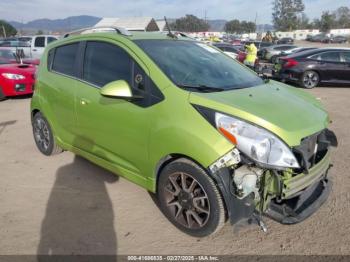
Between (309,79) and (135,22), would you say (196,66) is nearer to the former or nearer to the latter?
(309,79)

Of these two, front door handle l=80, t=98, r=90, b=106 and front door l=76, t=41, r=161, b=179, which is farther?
front door handle l=80, t=98, r=90, b=106

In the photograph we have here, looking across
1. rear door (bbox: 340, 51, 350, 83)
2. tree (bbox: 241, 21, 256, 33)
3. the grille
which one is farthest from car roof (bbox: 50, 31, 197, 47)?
tree (bbox: 241, 21, 256, 33)

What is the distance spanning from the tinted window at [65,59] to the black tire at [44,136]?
2.76 feet

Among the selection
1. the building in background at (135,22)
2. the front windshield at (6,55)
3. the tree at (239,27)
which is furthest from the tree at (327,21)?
the front windshield at (6,55)

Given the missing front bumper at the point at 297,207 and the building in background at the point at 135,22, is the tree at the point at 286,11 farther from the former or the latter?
the missing front bumper at the point at 297,207

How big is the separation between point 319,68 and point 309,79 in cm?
52

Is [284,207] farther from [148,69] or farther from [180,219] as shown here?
[148,69]

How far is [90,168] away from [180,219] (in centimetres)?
196

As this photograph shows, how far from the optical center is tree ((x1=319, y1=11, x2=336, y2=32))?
331 ft

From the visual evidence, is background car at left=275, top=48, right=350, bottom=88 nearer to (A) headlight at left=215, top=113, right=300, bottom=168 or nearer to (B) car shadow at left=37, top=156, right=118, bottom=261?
(B) car shadow at left=37, top=156, right=118, bottom=261

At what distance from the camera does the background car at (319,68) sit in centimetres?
1210

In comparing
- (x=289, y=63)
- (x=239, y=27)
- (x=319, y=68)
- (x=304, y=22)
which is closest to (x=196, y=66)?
(x=289, y=63)

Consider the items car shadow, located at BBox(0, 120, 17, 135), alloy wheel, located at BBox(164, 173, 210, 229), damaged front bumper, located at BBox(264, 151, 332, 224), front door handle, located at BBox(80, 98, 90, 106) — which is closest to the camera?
damaged front bumper, located at BBox(264, 151, 332, 224)

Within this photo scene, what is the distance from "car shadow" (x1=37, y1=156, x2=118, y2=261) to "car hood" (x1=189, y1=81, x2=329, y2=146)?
156cm
